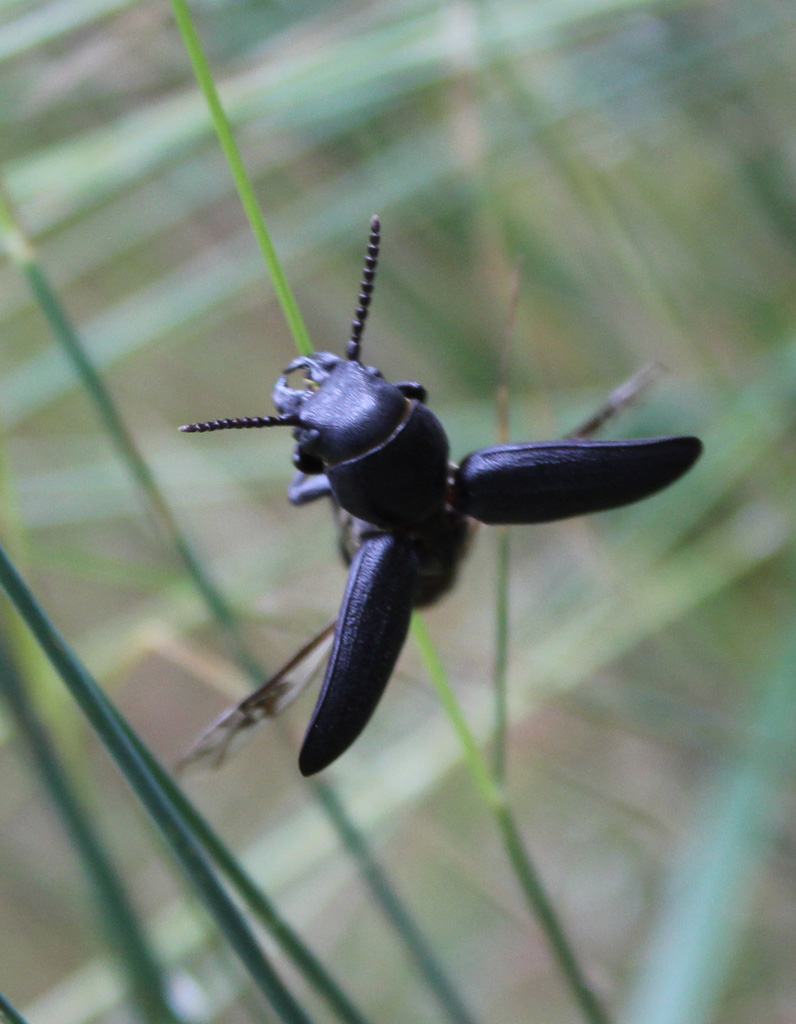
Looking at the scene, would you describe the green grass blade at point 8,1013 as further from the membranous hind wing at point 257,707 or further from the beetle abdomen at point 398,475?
the beetle abdomen at point 398,475

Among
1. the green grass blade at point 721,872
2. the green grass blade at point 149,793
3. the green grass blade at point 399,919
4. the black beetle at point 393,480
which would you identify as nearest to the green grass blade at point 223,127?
the black beetle at point 393,480

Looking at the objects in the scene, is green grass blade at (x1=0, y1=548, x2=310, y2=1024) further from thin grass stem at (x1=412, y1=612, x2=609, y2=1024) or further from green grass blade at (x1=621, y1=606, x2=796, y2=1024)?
green grass blade at (x1=621, y1=606, x2=796, y2=1024)

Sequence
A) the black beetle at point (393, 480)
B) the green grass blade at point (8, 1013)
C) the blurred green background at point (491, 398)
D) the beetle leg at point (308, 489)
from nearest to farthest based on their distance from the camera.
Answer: the green grass blade at point (8, 1013) → the black beetle at point (393, 480) → the beetle leg at point (308, 489) → the blurred green background at point (491, 398)

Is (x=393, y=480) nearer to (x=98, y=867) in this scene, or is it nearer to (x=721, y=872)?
(x=98, y=867)

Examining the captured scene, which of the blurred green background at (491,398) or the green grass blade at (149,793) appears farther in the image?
the blurred green background at (491,398)

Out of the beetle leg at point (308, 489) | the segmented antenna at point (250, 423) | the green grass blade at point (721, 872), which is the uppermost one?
the segmented antenna at point (250, 423)

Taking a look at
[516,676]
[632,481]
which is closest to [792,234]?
[516,676]

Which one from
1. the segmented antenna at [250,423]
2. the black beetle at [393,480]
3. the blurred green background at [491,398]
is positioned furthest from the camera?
the blurred green background at [491,398]

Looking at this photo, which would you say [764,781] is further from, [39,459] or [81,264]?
[39,459]
